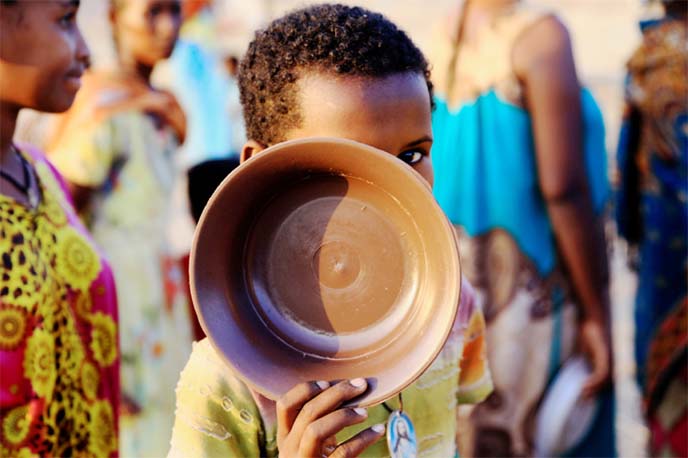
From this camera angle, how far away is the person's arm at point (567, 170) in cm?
326

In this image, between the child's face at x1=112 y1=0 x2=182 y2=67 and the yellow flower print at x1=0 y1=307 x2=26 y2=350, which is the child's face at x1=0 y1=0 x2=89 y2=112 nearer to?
the yellow flower print at x1=0 y1=307 x2=26 y2=350

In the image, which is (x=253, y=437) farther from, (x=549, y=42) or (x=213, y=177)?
(x=549, y=42)

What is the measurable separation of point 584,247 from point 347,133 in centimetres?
211

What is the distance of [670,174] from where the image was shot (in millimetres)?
3951

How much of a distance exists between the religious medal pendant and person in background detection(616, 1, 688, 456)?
8.36 feet

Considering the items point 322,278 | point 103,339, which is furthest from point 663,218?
point 322,278

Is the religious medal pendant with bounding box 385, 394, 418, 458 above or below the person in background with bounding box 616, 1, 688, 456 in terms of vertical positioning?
below

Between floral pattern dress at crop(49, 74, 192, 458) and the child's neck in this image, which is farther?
floral pattern dress at crop(49, 74, 192, 458)

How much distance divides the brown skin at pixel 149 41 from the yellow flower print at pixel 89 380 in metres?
2.09

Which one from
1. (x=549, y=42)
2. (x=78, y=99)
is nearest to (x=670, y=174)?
(x=549, y=42)

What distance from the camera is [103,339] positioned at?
2.30 metres

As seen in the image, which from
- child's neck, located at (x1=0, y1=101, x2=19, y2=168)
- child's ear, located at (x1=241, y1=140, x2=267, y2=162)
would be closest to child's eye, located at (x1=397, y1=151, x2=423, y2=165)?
child's ear, located at (x1=241, y1=140, x2=267, y2=162)

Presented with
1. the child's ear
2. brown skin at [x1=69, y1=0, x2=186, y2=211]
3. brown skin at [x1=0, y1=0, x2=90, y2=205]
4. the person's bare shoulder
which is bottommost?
the child's ear

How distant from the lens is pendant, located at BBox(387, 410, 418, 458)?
4.86ft
